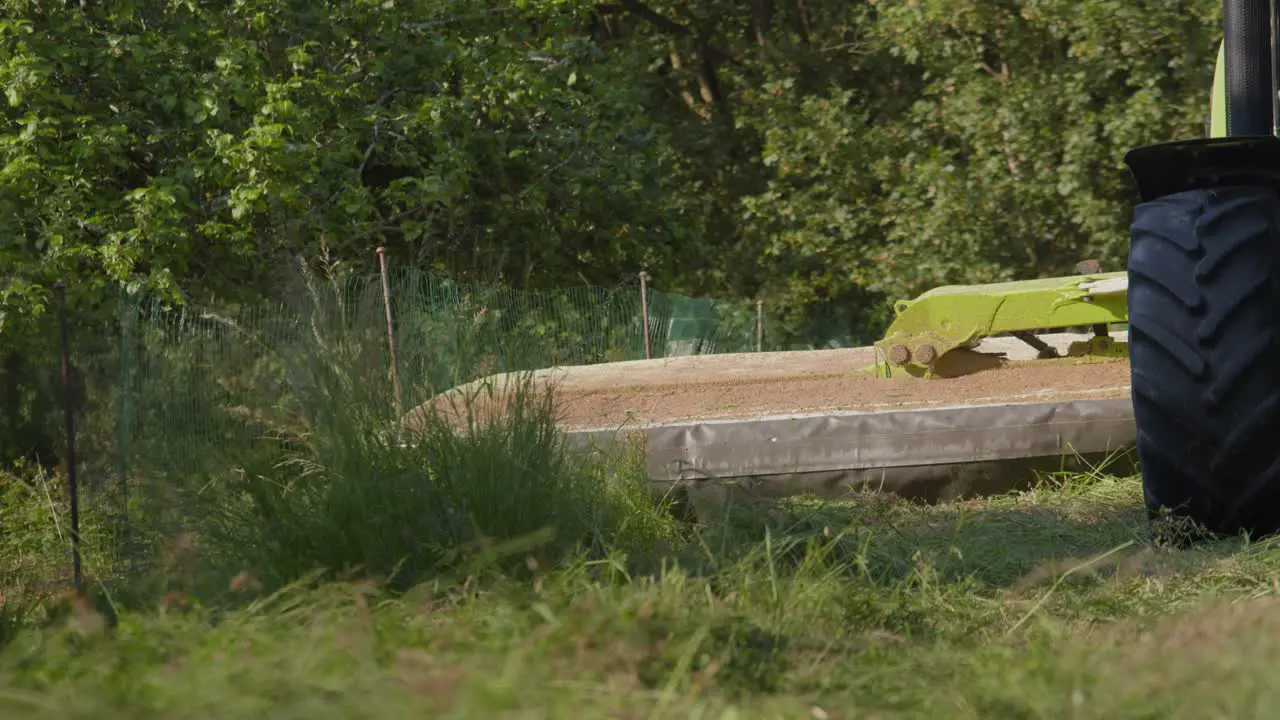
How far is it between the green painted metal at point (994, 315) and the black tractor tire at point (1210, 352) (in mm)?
1461

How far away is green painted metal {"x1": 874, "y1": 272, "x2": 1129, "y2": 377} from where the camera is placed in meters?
6.05

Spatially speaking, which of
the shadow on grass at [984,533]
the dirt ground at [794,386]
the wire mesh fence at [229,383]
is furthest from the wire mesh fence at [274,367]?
the shadow on grass at [984,533]

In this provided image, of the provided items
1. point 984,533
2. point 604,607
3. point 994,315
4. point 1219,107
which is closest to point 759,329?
point 994,315

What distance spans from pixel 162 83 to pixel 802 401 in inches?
244

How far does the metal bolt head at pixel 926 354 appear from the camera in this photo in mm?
6383

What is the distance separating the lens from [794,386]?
21.8 ft

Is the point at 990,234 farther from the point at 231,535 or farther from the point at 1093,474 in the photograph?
the point at 231,535

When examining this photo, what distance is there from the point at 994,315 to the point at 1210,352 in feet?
6.35

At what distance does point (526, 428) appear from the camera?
16.1 ft

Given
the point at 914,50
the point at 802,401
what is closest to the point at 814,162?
the point at 914,50

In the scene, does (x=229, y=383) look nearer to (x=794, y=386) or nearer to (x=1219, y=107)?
(x=794, y=386)

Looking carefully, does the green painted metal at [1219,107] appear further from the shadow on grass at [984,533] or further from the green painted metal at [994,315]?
the shadow on grass at [984,533]

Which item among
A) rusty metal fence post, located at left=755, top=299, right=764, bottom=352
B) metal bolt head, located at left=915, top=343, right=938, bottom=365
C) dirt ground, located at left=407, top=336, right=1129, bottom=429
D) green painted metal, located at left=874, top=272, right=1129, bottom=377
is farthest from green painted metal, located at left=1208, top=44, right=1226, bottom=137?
rusty metal fence post, located at left=755, top=299, right=764, bottom=352

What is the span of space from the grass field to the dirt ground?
47 cm
